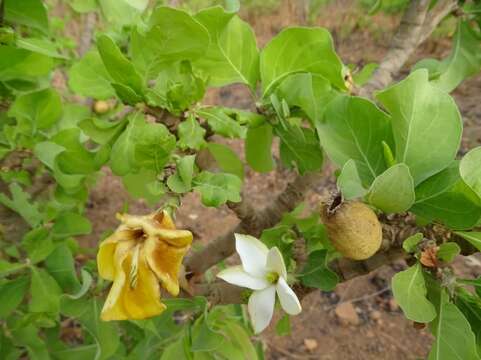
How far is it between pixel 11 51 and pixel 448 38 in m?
2.41

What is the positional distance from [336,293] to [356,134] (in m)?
1.11

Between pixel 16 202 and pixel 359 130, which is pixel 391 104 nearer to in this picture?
pixel 359 130

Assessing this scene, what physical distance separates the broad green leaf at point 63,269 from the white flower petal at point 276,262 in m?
0.38

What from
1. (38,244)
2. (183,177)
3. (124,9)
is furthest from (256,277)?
(38,244)

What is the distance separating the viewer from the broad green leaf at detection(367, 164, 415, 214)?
0.43 metres

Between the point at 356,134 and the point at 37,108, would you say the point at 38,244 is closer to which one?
the point at 37,108

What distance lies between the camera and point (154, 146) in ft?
1.58

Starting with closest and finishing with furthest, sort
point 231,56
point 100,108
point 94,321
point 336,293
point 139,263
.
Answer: point 139,263 < point 231,56 < point 94,321 < point 100,108 < point 336,293

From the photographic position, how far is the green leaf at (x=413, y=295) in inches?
17.9

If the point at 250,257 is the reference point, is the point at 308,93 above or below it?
above

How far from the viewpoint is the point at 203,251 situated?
0.90 m

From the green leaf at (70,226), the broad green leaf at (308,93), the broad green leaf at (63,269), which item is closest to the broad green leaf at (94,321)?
the broad green leaf at (63,269)

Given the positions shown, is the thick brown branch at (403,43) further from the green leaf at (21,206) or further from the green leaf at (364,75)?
the green leaf at (21,206)

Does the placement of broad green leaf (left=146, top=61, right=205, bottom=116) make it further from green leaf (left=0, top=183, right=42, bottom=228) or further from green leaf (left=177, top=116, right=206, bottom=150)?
green leaf (left=0, top=183, right=42, bottom=228)
